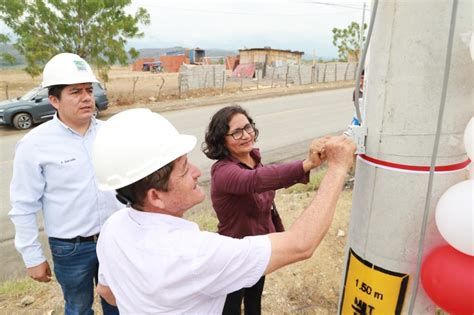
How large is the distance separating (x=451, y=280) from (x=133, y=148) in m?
1.26

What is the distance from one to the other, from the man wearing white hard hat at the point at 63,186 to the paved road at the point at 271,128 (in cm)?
197

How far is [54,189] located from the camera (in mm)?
2502

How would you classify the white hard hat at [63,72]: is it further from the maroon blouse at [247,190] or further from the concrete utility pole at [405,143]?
the concrete utility pole at [405,143]

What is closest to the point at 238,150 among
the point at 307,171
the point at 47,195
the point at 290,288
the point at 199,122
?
the point at 307,171

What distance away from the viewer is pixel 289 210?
5.10 meters

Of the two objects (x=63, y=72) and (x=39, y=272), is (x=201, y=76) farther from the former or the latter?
(x=39, y=272)

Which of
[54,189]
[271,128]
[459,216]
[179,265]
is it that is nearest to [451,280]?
[459,216]

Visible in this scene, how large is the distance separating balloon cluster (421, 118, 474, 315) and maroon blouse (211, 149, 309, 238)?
2.41 ft

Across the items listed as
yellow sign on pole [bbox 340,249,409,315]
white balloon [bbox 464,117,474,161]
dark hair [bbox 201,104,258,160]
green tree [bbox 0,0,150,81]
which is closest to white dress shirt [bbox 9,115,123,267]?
dark hair [bbox 201,104,258,160]

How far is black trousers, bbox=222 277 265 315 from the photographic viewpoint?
8.70ft

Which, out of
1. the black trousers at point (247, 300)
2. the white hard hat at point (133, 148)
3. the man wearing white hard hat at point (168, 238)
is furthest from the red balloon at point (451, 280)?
the black trousers at point (247, 300)

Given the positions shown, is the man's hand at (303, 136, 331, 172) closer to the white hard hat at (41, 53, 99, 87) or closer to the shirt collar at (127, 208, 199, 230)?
the shirt collar at (127, 208, 199, 230)

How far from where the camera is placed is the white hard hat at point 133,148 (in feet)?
4.47

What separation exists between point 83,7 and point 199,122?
7.28 metres
